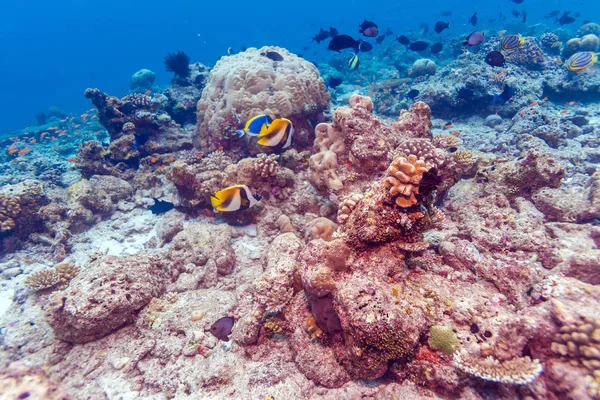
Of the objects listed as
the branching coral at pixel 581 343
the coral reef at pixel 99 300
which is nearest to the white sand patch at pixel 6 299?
the coral reef at pixel 99 300

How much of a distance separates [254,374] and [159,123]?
29.5ft

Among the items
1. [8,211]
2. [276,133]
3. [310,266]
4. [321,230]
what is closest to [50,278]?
[8,211]

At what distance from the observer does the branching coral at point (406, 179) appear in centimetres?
266

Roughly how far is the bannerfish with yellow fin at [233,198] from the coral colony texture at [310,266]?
28mm

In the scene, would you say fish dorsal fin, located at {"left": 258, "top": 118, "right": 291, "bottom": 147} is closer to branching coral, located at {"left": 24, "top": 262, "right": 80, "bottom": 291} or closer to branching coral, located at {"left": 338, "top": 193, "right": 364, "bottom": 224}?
branching coral, located at {"left": 338, "top": 193, "right": 364, "bottom": 224}

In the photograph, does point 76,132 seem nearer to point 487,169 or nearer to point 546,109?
point 487,169

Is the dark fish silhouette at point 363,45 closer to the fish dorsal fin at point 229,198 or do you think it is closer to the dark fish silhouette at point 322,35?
the dark fish silhouette at point 322,35

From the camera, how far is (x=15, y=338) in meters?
4.10

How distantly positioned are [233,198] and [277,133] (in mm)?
1290

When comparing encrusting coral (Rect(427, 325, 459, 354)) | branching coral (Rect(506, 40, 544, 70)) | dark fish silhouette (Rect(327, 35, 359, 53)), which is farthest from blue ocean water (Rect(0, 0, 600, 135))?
encrusting coral (Rect(427, 325, 459, 354))

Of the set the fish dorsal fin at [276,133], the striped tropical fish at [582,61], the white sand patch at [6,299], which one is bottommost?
the white sand patch at [6,299]

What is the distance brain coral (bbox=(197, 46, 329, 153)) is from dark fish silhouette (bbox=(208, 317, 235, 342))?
4539 millimetres

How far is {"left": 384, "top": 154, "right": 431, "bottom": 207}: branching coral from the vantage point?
8.74ft

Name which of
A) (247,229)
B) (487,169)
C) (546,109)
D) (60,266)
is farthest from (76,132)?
(546,109)
